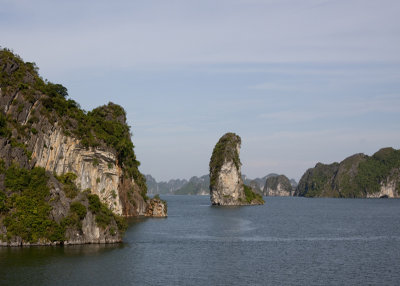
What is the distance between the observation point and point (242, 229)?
→ 89125 millimetres

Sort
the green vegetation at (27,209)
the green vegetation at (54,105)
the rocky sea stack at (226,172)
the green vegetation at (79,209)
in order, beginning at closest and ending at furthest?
the green vegetation at (27,209)
the green vegetation at (79,209)
the green vegetation at (54,105)
the rocky sea stack at (226,172)

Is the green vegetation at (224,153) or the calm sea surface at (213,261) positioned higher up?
the green vegetation at (224,153)

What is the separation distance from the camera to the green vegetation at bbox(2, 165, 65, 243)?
5688cm

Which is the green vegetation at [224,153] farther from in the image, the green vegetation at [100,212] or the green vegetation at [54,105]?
the green vegetation at [100,212]

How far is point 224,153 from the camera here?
593ft

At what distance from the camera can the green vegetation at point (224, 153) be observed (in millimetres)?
180750

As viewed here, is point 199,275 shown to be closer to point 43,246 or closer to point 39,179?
point 43,246

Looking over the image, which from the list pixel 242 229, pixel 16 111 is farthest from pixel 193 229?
pixel 16 111

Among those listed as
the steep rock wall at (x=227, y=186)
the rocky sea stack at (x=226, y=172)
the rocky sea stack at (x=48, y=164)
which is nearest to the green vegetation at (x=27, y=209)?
the rocky sea stack at (x=48, y=164)

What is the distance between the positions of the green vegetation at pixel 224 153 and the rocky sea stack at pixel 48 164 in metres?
100

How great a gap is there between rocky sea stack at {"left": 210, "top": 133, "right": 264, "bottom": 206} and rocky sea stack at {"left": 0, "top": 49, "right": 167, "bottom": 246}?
9953 centimetres

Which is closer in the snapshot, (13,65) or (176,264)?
(176,264)

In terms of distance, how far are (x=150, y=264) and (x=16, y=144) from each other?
24.5 metres

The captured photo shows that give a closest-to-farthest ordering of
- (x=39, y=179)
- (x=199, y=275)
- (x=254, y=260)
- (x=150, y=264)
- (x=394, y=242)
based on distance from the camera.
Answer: (x=199, y=275) < (x=150, y=264) < (x=254, y=260) < (x=39, y=179) < (x=394, y=242)
